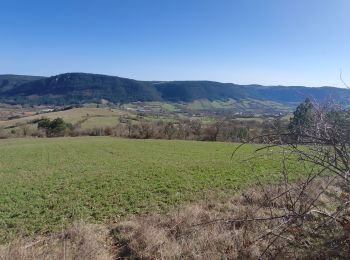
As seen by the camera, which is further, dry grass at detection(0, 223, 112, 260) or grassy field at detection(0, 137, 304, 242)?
grassy field at detection(0, 137, 304, 242)

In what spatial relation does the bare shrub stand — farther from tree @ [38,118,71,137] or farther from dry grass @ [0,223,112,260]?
tree @ [38,118,71,137]

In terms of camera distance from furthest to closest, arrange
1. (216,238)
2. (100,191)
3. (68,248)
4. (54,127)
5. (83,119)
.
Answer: (83,119) → (54,127) → (100,191) → (68,248) → (216,238)

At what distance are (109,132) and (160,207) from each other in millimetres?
58195

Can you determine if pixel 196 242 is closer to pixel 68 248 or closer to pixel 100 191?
pixel 68 248

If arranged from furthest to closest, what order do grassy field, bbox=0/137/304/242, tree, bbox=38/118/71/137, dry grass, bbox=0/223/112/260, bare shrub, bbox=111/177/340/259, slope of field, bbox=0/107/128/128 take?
slope of field, bbox=0/107/128/128 → tree, bbox=38/118/71/137 → grassy field, bbox=0/137/304/242 → dry grass, bbox=0/223/112/260 → bare shrub, bbox=111/177/340/259

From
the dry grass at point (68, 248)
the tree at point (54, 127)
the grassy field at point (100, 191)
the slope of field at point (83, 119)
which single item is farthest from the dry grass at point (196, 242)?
the slope of field at point (83, 119)

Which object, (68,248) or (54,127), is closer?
(68,248)

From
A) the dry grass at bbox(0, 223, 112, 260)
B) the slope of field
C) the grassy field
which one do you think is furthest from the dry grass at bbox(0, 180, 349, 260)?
the slope of field

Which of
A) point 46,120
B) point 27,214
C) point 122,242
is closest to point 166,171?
point 27,214

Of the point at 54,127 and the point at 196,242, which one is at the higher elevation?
the point at 196,242

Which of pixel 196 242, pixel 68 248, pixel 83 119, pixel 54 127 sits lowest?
pixel 83 119

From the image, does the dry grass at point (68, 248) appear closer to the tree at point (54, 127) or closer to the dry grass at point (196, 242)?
the dry grass at point (196, 242)

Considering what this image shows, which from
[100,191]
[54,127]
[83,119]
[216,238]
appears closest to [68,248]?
[216,238]

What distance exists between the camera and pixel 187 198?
13.0m
